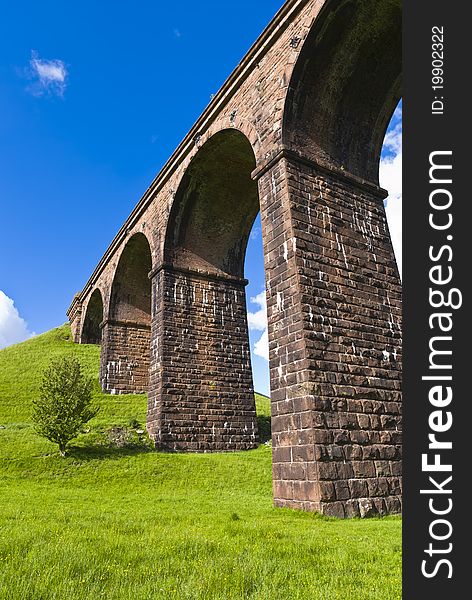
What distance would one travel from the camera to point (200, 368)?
14750 mm

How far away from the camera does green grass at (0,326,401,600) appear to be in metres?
3.22

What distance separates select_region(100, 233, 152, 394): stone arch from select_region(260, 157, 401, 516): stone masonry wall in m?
11.6

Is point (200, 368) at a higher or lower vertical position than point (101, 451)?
higher

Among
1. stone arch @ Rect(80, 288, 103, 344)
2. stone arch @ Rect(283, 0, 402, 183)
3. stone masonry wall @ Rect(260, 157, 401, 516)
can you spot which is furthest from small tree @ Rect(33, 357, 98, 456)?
stone arch @ Rect(80, 288, 103, 344)

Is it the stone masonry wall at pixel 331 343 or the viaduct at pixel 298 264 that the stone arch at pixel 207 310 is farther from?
the stone masonry wall at pixel 331 343

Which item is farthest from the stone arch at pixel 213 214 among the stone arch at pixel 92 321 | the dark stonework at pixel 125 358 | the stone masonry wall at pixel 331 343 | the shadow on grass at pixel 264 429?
the stone arch at pixel 92 321

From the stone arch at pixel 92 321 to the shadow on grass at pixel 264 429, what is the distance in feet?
45.0

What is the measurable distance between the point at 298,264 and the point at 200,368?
744cm

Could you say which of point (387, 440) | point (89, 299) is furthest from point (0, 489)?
point (89, 299)

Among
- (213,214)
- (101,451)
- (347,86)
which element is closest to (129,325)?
(213,214)

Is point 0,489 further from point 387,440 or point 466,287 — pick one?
point 466,287

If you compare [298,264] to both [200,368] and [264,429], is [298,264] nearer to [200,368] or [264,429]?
[200,368]

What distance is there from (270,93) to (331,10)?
2024mm

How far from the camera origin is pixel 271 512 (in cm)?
678
